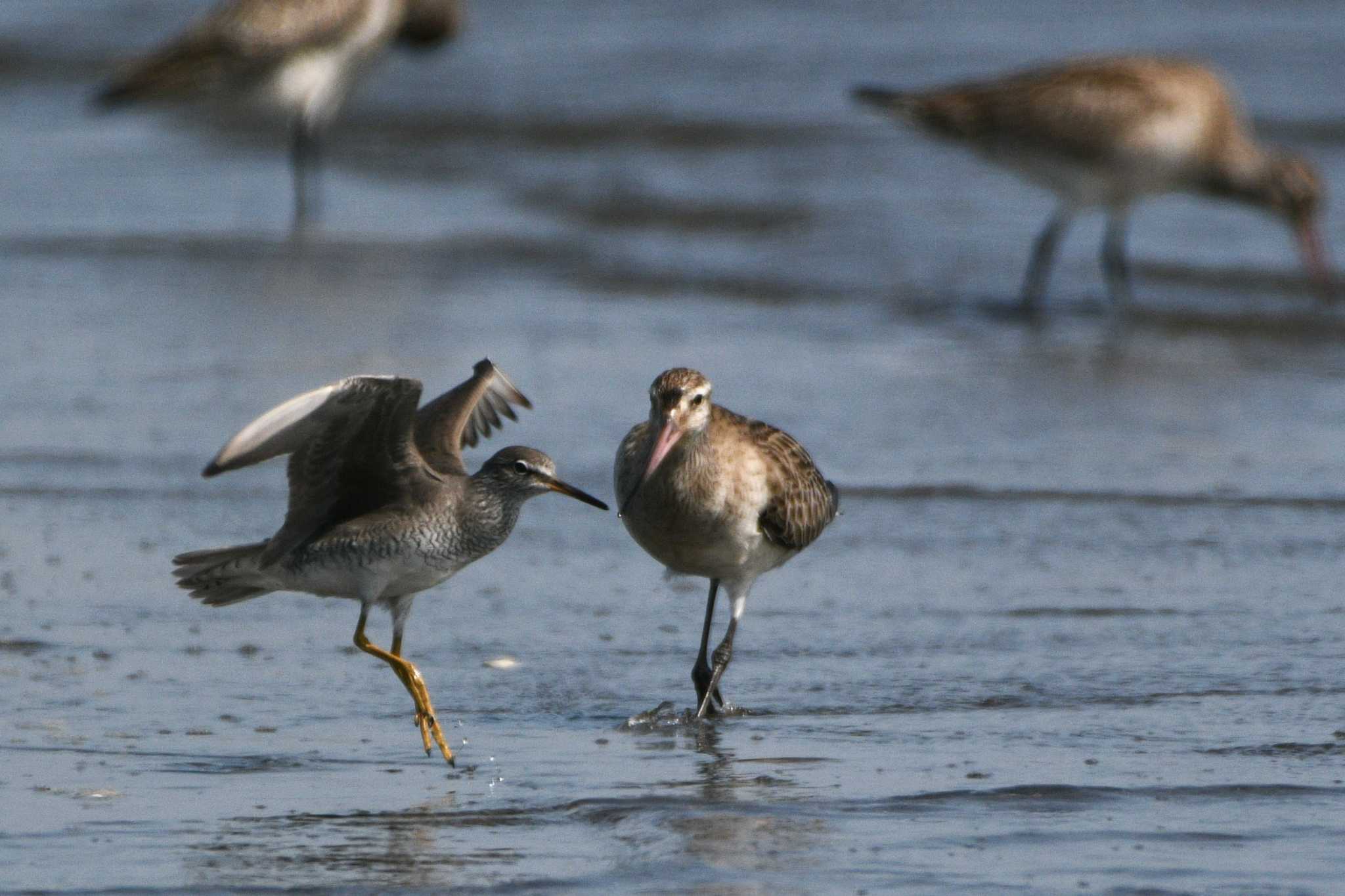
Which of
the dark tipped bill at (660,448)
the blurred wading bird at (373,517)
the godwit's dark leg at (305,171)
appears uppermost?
the dark tipped bill at (660,448)

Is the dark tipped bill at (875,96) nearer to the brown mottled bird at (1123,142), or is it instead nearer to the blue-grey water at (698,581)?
the brown mottled bird at (1123,142)

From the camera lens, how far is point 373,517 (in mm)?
5746

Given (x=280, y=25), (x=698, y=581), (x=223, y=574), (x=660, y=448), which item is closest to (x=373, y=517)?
(x=223, y=574)

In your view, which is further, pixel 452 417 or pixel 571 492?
pixel 452 417

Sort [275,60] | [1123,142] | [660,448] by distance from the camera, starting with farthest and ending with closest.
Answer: [275,60], [1123,142], [660,448]

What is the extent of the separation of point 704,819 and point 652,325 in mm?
5944

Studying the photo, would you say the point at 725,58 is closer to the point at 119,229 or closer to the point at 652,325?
the point at 119,229

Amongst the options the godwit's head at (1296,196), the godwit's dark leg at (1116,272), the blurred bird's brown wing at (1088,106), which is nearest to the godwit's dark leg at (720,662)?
the godwit's dark leg at (1116,272)

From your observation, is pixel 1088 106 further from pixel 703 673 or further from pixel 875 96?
pixel 703 673

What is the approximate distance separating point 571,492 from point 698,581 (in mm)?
1385

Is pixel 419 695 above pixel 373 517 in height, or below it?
below

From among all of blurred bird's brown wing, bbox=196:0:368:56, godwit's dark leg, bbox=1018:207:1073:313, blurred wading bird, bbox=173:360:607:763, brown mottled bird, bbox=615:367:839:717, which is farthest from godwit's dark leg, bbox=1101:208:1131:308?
blurred wading bird, bbox=173:360:607:763

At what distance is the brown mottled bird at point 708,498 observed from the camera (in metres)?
5.70

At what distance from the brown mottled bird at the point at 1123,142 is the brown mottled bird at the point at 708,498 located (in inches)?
254
